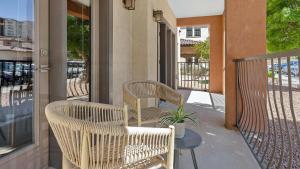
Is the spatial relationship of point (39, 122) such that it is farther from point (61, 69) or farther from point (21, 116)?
point (61, 69)

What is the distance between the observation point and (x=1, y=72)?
166cm

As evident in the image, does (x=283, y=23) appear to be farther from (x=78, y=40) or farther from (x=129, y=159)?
(x=129, y=159)

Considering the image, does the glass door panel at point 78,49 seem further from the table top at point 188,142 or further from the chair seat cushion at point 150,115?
the table top at point 188,142

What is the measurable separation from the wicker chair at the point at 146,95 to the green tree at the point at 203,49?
1393cm

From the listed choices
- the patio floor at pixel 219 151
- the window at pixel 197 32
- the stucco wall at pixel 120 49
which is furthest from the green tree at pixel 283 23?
the window at pixel 197 32

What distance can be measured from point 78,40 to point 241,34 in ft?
7.61

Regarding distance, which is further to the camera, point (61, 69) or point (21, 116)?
point (61, 69)

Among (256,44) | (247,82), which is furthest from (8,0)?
(256,44)

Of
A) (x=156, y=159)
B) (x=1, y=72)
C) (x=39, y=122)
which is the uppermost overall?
(x=1, y=72)

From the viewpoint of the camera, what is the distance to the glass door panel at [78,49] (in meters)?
2.44

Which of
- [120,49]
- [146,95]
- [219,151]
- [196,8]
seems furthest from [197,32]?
[219,151]

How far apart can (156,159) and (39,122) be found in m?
1.05

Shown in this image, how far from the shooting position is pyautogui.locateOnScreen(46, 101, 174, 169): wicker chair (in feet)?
4.01

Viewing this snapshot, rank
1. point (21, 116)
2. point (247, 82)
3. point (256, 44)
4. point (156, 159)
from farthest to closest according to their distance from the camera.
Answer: point (256, 44) < point (247, 82) < point (21, 116) < point (156, 159)
